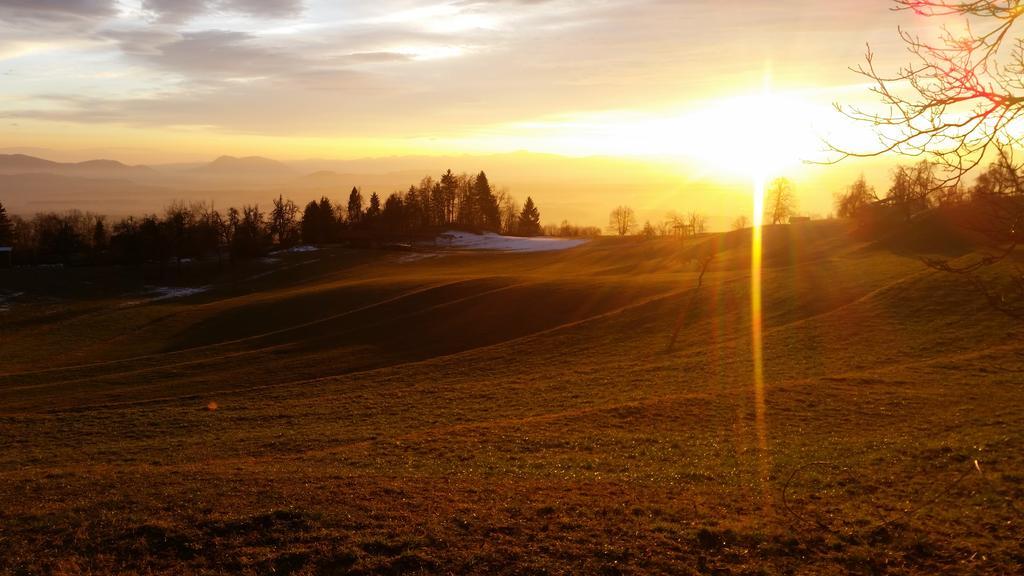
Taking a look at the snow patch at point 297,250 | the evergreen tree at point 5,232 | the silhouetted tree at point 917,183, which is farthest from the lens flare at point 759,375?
the evergreen tree at point 5,232

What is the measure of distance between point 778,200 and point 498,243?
66.4m

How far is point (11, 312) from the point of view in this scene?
241 feet

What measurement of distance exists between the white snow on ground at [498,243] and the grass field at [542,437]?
70.7 m

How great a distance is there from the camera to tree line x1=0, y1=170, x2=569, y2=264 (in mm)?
116375

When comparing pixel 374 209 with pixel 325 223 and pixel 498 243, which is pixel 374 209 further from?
pixel 498 243

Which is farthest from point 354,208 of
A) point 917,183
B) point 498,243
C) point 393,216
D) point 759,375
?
point 917,183

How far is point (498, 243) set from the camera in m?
141

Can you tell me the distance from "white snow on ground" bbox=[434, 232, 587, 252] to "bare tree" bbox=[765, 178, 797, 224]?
4629 centimetres

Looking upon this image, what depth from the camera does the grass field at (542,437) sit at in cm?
1267

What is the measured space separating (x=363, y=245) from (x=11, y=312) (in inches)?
2593

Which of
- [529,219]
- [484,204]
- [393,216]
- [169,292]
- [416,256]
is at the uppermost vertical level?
[484,204]

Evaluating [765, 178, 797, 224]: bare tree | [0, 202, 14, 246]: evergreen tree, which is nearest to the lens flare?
[765, 178, 797, 224]: bare tree

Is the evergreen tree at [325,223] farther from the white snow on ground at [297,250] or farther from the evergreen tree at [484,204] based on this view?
the evergreen tree at [484,204]

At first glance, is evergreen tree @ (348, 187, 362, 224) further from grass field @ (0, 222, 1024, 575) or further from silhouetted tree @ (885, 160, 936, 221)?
silhouetted tree @ (885, 160, 936, 221)
